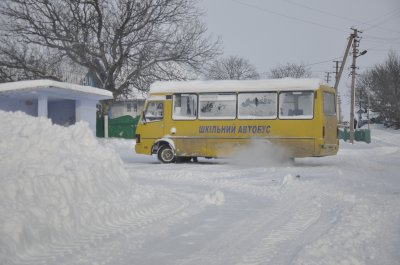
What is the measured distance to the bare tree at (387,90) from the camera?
2309 inches

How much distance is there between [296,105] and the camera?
55.8ft

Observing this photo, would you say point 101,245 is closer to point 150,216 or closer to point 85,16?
point 150,216

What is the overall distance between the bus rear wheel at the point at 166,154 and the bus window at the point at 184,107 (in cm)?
121

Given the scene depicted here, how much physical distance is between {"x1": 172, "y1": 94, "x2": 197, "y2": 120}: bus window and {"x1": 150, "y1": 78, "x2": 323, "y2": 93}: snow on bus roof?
0.23 meters

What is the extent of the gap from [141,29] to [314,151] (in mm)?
21587

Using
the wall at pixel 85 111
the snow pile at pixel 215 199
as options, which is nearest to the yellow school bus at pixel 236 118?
the snow pile at pixel 215 199

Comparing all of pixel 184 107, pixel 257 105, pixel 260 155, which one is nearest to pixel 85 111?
pixel 184 107

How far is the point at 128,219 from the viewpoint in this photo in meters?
6.90

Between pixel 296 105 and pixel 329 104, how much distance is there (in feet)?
4.20

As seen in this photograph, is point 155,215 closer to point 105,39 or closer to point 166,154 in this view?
point 166,154

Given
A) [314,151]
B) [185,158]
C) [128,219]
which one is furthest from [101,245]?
[185,158]

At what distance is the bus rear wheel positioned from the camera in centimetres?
1850

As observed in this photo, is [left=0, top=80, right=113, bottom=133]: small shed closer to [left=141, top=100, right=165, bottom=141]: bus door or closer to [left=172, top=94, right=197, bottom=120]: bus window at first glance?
[left=141, top=100, right=165, bottom=141]: bus door

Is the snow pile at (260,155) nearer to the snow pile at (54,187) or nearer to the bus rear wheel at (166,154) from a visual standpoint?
the bus rear wheel at (166,154)
